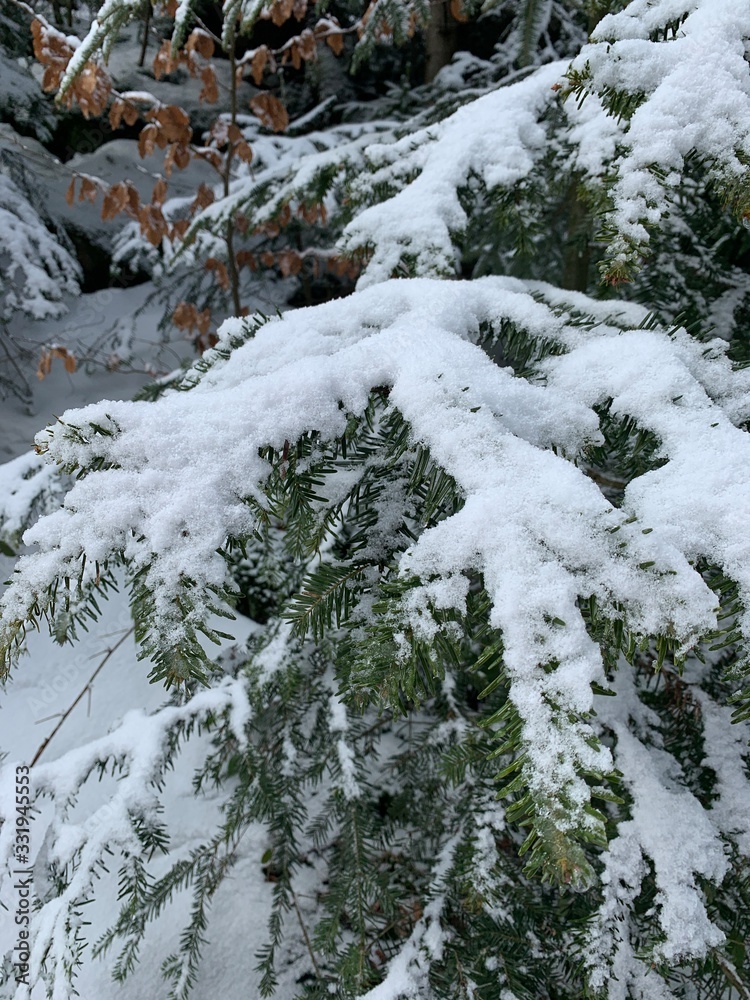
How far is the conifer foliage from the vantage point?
0.47 meters

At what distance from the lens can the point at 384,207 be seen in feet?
3.72

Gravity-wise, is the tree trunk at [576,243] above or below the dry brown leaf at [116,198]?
above

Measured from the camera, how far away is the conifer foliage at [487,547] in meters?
0.47

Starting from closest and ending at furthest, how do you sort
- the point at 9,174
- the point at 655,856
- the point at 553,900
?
1. the point at 655,856
2. the point at 553,900
3. the point at 9,174

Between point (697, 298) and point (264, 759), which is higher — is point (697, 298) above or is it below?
above

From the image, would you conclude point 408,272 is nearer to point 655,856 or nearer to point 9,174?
point 655,856

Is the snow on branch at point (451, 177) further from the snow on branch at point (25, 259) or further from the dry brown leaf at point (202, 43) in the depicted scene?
the snow on branch at point (25, 259)

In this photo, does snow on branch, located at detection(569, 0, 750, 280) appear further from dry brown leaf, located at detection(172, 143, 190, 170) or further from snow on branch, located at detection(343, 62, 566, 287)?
dry brown leaf, located at detection(172, 143, 190, 170)

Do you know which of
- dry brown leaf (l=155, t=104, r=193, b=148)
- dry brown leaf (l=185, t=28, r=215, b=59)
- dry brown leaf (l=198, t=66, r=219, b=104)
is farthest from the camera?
dry brown leaf (l=198, t=66, r=219, b=104)

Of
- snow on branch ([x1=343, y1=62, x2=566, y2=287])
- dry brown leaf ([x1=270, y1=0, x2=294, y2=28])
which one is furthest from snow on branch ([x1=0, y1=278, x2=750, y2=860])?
dry brown leaf ([x1=270, y1=0, x2=294, y2=28])

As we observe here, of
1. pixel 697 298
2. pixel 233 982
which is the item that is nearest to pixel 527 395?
pixel 697 298

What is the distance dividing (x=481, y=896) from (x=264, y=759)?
59 centimetres

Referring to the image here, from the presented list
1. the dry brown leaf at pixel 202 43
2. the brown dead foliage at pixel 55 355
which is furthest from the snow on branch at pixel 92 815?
the dry brown leaf at pixel 202 43

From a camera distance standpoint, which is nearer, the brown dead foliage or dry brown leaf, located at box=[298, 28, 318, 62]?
dry brown leaf, located at box=[298, 28, 318, 62]
